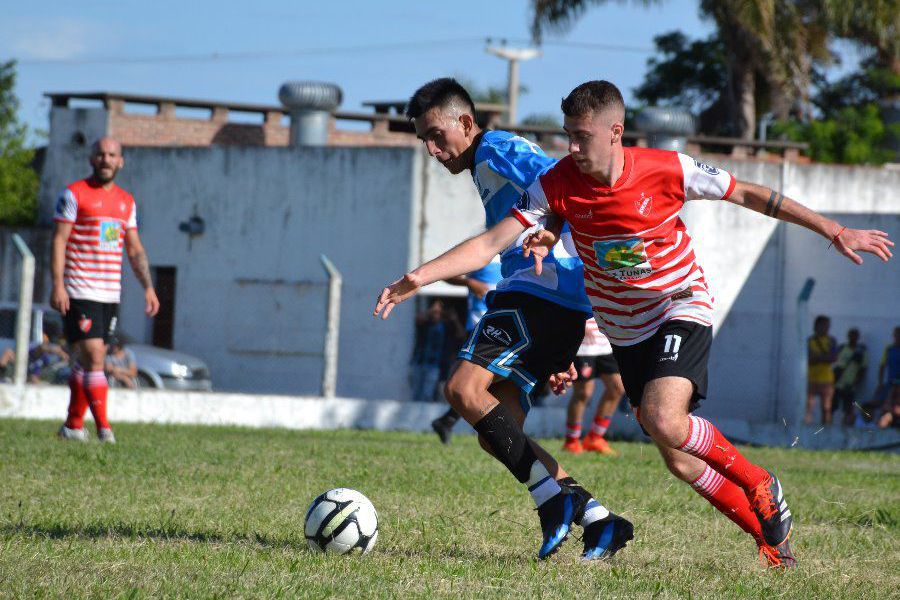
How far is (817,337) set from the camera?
17750 millimetres

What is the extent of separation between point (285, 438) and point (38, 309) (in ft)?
20.3

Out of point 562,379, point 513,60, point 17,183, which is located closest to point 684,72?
point 513,60

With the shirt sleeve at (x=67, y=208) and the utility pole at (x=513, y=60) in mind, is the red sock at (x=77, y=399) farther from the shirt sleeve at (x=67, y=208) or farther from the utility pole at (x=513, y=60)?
the utility pole at (x=513, y=60)

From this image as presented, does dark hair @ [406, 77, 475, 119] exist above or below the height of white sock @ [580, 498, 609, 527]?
above

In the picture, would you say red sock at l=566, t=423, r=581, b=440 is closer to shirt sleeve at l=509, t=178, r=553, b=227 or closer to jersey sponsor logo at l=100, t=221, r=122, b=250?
jersey sponsor logo at l=100, t=221, r=122, b=250

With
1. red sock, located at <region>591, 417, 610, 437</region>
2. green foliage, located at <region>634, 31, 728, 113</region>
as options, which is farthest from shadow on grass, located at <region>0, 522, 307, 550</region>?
green foliage, located at <region>634, 31, 728, 113</region>

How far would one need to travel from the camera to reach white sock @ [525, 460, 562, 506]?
5734mm

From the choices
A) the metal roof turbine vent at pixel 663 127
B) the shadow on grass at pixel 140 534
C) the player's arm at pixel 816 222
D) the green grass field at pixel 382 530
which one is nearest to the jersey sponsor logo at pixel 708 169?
the player's arm at pixel 816 222

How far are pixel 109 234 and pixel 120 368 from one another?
291 inches

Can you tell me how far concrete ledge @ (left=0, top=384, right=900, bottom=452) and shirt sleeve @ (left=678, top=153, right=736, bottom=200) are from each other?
10.6 metres

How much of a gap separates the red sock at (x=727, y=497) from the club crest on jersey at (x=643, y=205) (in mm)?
1126

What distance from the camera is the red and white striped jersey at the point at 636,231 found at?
18.1ft

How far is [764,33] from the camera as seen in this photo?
91.1 feet

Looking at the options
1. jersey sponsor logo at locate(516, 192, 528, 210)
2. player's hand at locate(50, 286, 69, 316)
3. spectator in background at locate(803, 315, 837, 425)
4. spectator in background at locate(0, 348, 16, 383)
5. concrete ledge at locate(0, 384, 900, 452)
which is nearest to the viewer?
jersey sponsor logo at locate(516, 192, 528, 210)
